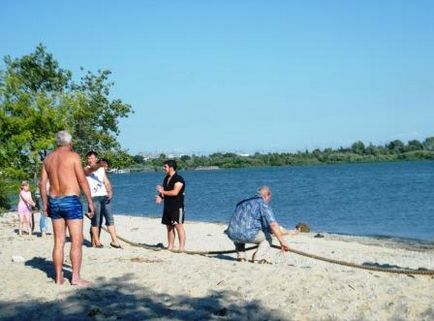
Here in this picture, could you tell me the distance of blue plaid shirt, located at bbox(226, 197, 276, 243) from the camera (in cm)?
923

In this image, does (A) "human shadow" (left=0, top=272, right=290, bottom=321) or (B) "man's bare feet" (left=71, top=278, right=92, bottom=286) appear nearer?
(A) "human shadow" (left=0, top=272, right=290, bottom=321)

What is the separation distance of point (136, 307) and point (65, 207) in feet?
4.96

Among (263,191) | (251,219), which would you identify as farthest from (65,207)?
(263,191)

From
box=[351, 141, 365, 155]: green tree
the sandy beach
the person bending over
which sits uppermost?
box=[351, 141, 365, 155]: green tree

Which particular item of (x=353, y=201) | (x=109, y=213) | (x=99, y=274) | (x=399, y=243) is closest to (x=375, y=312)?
(x=99, y=274)

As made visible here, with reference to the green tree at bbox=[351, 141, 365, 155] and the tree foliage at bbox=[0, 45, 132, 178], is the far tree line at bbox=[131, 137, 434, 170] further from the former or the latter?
the tree foliage at bbox=[0, 45, 132, 178]

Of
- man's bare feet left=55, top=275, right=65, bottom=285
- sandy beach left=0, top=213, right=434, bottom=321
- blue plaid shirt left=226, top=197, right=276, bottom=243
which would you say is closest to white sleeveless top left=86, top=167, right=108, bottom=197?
sandy beach left=0, top=213, right=434, bottom=321

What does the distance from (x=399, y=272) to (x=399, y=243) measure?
429 inches

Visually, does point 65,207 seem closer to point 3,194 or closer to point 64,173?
point 64,173

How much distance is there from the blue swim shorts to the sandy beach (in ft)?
2.95

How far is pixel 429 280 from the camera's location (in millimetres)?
8070

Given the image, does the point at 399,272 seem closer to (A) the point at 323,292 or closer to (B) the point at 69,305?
(A) the point at 323,292

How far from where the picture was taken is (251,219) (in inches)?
366

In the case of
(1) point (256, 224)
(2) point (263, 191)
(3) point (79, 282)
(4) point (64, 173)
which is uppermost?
(4) point (64, 173)
